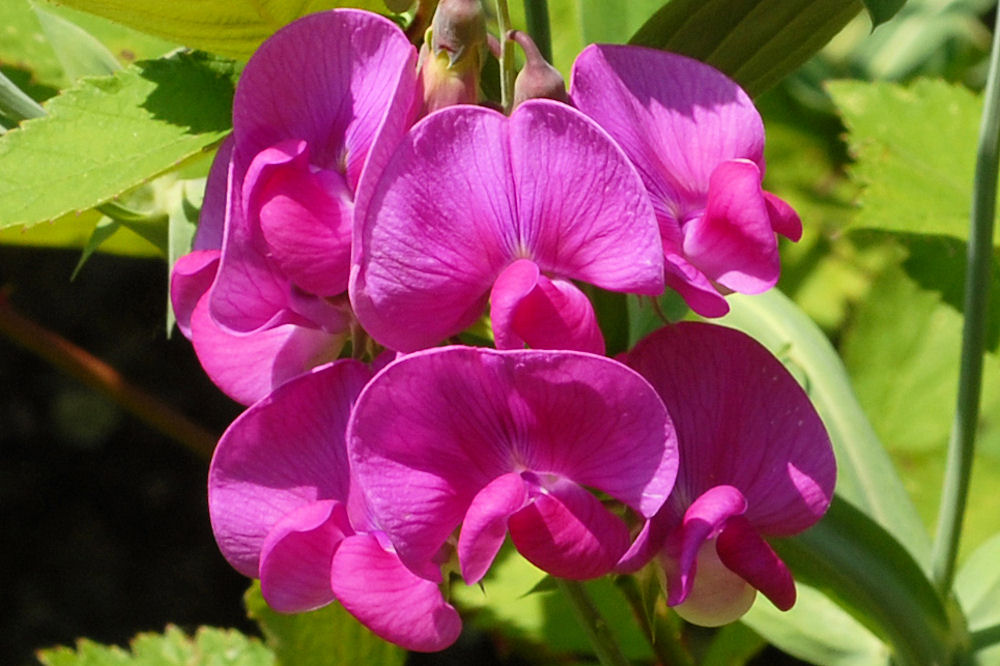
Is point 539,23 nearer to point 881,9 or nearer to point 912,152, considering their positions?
point 881,9

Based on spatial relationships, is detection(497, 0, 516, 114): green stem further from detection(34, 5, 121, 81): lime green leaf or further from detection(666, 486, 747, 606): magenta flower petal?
detection(34, 5, 121, 81): lime green leaf

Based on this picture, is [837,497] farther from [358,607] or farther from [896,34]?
[896,34]

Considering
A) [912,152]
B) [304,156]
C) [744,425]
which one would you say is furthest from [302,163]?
[912,152]

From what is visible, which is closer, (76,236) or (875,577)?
(875,577)

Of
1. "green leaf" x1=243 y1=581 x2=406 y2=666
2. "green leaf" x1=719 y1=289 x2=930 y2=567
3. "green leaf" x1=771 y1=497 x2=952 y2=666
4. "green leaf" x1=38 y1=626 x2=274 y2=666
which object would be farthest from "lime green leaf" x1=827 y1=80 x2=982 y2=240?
"green leaf" x1=38 y1=626 x2=274 y2=666

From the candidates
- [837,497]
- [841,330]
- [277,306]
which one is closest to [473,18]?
[277,306]
